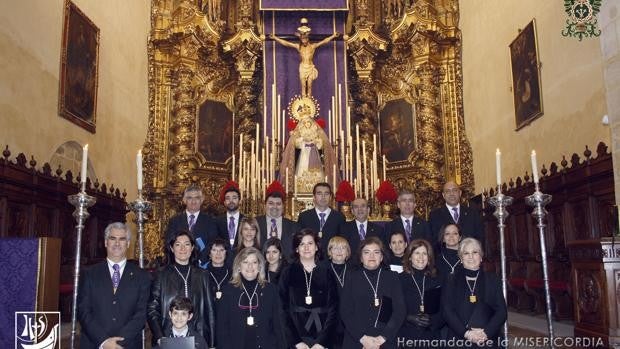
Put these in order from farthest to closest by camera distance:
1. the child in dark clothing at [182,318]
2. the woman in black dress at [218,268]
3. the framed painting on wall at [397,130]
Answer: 1. the framed painting on wall at [397,130]
2. the woman in black dress at [218,268]
3. the child in dark clothing at [182,318]

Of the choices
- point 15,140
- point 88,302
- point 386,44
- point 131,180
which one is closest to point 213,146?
point 131,180

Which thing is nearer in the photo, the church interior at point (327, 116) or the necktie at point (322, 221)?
the necktie at point (322, 221)

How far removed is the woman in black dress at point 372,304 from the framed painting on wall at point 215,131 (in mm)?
8619

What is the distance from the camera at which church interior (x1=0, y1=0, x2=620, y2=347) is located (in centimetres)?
710

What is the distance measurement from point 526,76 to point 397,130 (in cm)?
389

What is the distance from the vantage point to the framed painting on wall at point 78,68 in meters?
8.74

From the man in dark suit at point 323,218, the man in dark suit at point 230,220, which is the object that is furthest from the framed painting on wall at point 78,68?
the man in dark suit at point 323,218

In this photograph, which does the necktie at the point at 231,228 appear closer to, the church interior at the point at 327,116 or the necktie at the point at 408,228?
the church interior at the point at 327,116

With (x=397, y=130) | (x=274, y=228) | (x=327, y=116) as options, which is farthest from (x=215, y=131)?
(x=274, y=228)

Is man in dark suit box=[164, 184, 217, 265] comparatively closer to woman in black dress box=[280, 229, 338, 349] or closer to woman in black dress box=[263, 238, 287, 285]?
woman in black dress box=[263, 238, 287, 285]

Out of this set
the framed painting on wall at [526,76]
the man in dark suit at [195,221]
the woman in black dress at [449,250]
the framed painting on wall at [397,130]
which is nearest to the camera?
the woman in black dress at [449,250]

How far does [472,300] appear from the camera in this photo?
414 cm

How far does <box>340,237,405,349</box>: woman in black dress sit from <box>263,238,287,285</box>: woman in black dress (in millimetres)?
644

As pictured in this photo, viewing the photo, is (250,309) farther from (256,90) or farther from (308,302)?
(256,90)
